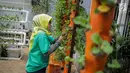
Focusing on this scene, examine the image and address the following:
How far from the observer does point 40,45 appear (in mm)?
3094

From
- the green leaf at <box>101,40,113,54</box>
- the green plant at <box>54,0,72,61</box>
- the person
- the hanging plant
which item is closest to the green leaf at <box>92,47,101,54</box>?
the green leaf at <box>101,40,113,54</box>

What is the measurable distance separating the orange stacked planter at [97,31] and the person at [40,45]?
2.11 m

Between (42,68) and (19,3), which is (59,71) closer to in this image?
(42,68)

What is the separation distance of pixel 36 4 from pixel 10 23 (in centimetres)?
279

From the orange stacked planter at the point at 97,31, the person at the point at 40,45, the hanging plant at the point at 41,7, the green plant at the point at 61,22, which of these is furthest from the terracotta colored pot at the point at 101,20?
the hanging plant at the point at 41,7

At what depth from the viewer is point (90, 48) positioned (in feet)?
3.15

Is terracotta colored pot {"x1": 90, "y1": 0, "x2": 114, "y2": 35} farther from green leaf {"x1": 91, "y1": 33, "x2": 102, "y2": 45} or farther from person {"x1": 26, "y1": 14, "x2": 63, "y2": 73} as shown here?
person {"x1": 26, "y1": 14, "x2": 63, "y2": 73}

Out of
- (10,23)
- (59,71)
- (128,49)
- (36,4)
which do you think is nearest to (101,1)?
(128,49)

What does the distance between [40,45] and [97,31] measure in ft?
7.24

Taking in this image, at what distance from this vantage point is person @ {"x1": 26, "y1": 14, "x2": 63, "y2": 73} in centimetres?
309

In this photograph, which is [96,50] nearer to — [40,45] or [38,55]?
[40,45]

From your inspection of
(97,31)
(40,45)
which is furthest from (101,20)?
(40,45)

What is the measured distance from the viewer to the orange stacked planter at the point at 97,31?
3.02ft

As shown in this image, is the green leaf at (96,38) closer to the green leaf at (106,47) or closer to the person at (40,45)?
the green leaf at (106,47)
